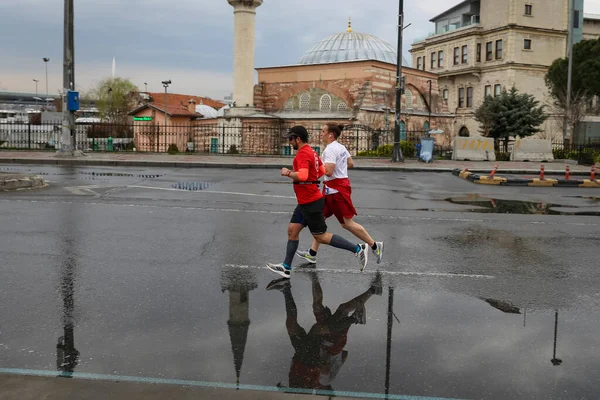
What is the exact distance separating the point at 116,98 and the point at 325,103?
140 feet

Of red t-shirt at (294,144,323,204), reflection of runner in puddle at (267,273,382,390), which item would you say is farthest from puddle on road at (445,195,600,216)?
reflection of runner in puddle at (267,273,382,390)

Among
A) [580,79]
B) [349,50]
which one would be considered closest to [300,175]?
[349,50]

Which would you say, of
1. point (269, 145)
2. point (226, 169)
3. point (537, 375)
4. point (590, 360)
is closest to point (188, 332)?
point (537, 375)

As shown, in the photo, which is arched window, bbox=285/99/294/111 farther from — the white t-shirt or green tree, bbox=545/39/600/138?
the white t-shirt

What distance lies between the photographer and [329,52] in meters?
56.0

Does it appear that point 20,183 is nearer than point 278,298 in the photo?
No

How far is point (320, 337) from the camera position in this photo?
193 inches

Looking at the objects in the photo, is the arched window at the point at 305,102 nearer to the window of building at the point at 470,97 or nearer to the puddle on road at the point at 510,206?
the window of building at the point at 470,97

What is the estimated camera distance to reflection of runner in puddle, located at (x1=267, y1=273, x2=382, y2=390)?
4.11m

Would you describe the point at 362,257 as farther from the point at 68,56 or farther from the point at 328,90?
the point at 328,90

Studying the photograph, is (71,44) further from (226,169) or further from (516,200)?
(516,200)

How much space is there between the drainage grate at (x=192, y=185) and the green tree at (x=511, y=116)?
29714 mm

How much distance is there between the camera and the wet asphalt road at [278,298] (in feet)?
13.8

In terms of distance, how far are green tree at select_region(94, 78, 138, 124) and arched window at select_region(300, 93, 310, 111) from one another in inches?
1350
